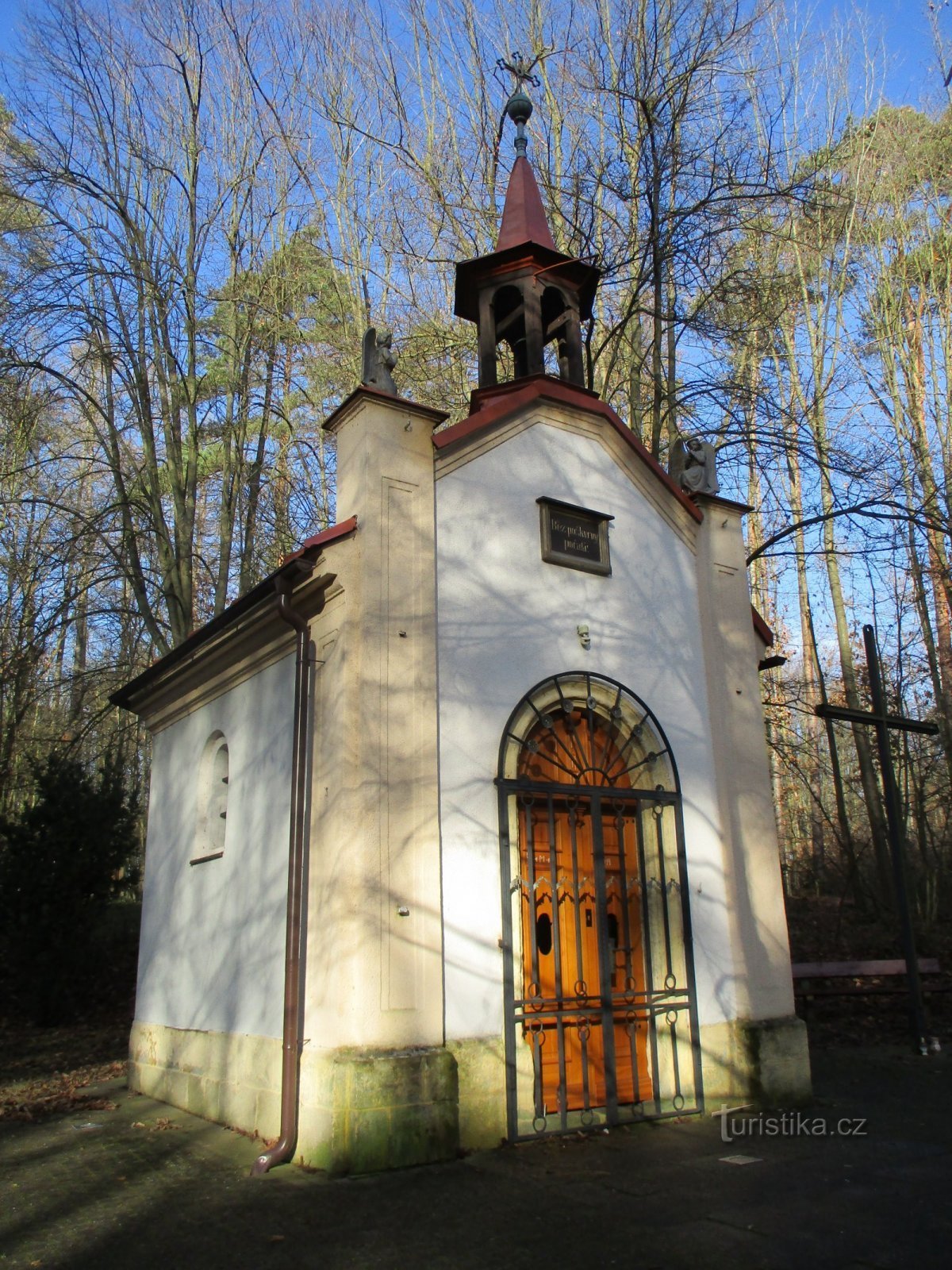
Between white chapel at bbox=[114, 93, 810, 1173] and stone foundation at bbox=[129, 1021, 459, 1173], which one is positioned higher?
white chapel at bbox=[114, 93, 810, 1173]

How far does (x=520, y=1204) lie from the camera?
570 cm

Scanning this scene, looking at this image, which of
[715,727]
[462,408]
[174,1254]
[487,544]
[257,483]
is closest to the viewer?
[174,1254]

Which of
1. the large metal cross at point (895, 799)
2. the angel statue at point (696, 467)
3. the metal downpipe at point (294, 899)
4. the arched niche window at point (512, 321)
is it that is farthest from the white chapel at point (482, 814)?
the large metal cross at point (895, 799)

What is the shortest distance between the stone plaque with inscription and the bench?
22.3ft

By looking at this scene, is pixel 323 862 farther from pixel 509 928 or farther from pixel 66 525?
pixel 66 525

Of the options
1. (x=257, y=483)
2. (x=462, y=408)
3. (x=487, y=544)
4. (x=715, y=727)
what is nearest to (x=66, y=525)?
(x=257, y=483)

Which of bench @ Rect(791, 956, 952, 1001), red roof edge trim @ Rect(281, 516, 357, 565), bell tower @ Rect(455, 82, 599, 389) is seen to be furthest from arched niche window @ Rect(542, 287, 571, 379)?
bench @ Rect(791, 956, 952, 1001)

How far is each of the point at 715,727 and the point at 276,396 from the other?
1186 centimetres

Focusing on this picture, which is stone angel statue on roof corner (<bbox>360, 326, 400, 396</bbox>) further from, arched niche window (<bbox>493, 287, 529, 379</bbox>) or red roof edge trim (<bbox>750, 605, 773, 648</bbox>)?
red roof edge trim (<bbox>750, 605, 773, 648</bbox>)

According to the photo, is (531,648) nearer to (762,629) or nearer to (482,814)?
(482,814)

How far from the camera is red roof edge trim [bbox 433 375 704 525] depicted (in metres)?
8.36

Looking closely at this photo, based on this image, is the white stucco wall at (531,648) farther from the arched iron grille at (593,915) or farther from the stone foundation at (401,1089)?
the stone foundation at (401,1089)

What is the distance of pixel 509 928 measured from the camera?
7391 millimetres

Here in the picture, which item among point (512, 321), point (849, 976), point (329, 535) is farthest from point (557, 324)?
point (849, 976)
